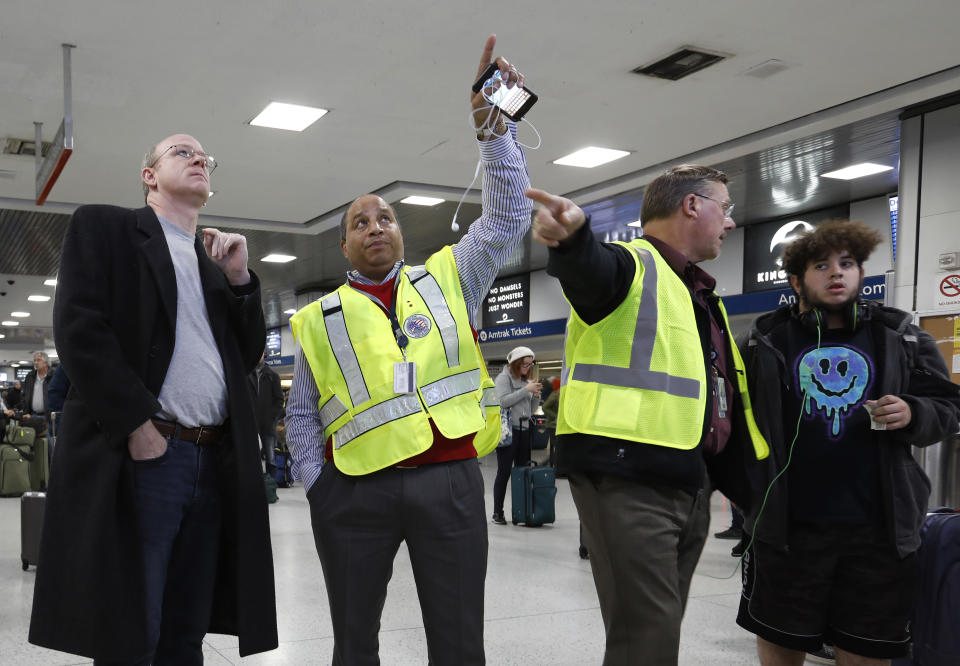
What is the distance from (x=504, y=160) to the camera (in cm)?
209

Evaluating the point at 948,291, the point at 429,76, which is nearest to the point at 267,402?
the point at 429,76

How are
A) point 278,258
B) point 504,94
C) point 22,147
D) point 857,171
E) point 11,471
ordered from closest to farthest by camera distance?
point 504,94 < point 22,147 < point 857,171 < point 11,471 < point 278,258

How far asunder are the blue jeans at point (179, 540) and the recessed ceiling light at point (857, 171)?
356 inches

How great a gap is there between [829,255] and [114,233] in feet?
6.64

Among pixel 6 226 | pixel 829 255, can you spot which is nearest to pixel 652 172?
pixel 829 255

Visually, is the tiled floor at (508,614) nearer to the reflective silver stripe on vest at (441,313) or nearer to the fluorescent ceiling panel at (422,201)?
the reflective silver stripe on vest at (441,313)

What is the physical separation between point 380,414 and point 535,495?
19.7 feet

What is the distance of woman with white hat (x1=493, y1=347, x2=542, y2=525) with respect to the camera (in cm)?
823

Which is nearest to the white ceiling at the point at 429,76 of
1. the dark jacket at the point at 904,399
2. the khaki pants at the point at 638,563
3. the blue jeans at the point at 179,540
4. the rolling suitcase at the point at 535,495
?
the rolling suitcase at the point at 535,495

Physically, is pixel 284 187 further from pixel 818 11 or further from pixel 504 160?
pixel 504 160

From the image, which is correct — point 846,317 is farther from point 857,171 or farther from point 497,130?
point 857,171

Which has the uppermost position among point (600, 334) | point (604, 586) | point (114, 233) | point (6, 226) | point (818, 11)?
point (818, 11)

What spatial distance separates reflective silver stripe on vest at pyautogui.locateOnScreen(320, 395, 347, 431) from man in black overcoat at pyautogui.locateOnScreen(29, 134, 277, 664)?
0.71ft

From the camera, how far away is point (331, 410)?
7.35 ft
